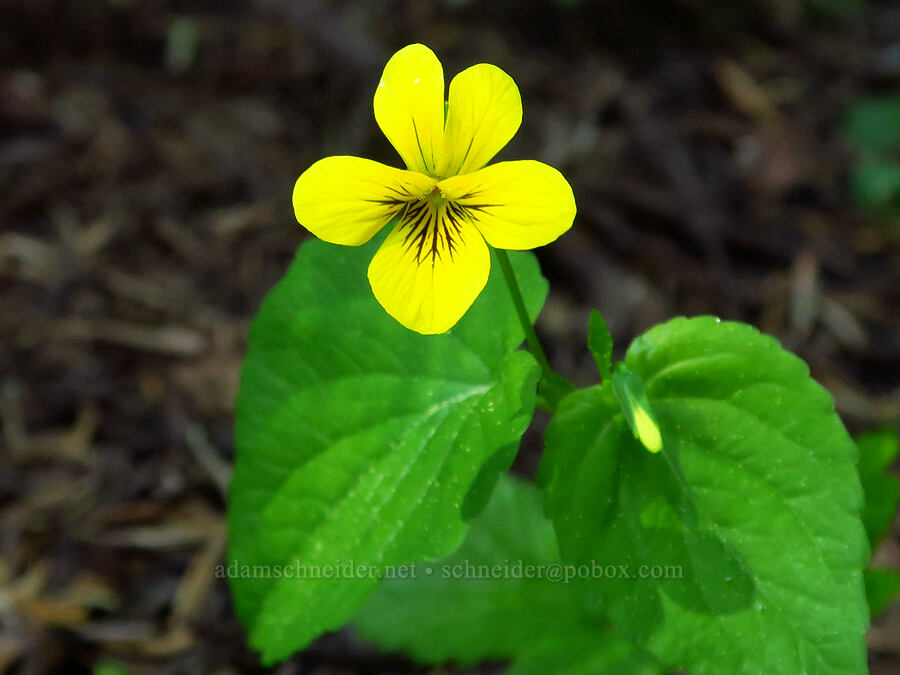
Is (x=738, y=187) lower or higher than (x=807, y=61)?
lower

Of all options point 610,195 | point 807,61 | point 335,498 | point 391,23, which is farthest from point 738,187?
point 335,498

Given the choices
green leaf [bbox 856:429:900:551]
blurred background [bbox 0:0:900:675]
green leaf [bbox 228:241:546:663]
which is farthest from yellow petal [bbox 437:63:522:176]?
blurred background [bbox 0:0:900:675]

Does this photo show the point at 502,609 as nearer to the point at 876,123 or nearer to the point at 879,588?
the point at 879,588

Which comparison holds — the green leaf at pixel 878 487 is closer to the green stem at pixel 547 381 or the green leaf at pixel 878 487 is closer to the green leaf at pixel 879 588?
the green leaf at pixel 879 588

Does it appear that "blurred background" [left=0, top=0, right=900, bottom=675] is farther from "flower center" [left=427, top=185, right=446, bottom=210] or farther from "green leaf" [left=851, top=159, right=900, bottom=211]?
"flower center" [left=427, top=185, right=446, bottom=210]

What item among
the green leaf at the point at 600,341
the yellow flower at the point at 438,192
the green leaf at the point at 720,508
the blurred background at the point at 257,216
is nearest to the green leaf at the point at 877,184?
the blurred background at the point at 257,216

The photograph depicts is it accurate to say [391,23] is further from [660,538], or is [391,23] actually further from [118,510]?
[660,538]

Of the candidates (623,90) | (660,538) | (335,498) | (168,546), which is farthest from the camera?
(623,90)

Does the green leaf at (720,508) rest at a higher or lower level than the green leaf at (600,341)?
lower
